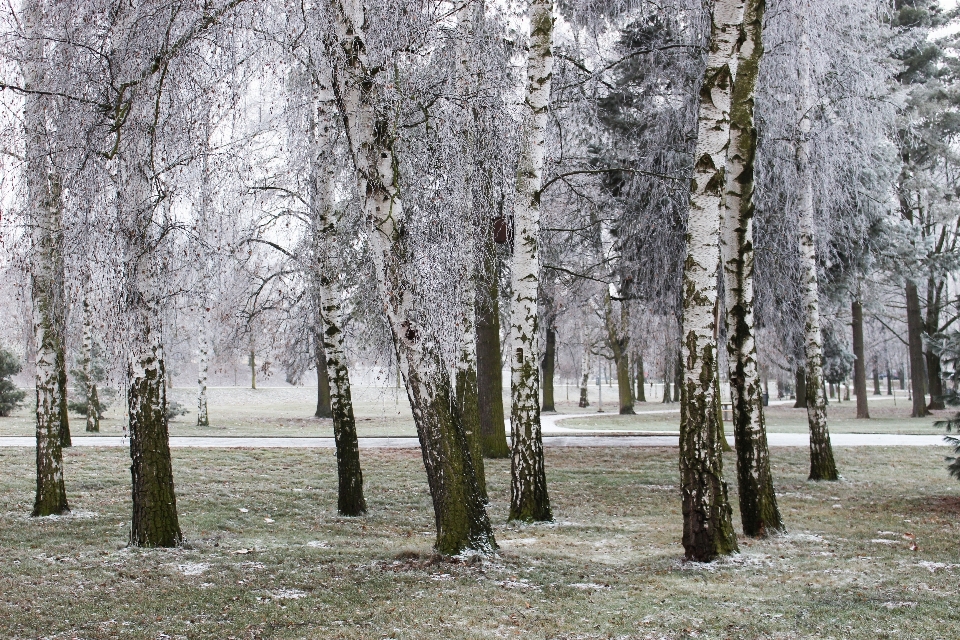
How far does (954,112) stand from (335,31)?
82.0 feet

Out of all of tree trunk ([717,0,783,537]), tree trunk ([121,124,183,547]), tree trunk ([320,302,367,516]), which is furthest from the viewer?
tree trunk ([320,302,367,516])

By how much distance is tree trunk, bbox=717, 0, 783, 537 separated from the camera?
307 inches

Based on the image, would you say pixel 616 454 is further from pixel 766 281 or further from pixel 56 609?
pixel 56 609

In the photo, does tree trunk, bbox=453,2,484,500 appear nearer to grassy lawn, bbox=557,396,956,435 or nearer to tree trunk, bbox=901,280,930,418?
grassy lawn, bbox=557,396,956,435

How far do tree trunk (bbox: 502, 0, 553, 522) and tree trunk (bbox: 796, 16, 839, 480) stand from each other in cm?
468

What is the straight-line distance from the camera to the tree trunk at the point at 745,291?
779cm

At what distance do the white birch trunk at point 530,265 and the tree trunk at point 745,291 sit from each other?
6.55 ft

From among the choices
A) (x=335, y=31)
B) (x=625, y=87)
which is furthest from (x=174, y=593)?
(x=625, y=87)

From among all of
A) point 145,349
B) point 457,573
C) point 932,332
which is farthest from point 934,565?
point 932,332

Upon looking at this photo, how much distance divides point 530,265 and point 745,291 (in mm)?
2235

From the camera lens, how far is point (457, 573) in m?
6.23

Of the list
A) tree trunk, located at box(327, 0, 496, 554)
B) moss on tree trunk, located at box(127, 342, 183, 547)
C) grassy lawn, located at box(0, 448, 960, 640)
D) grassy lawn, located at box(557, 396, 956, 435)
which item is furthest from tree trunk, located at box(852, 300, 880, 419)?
moss on tree trunk, located at box(127, 342, 183, 547)

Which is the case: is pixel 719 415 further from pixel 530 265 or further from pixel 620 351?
pixel 620 351

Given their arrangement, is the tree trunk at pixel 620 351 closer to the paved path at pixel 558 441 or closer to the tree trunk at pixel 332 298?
the paved path at pixel 558 441
